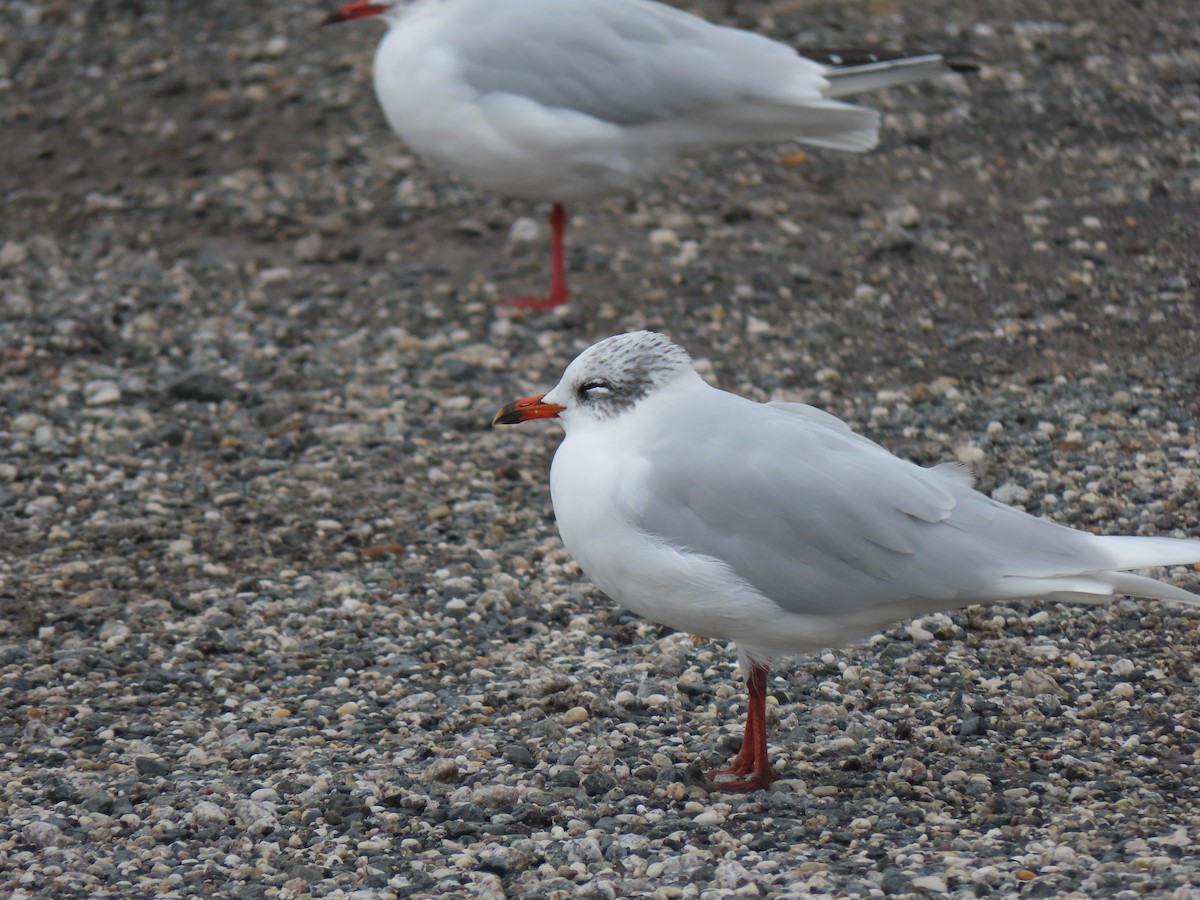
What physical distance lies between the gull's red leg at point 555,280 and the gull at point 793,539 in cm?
353

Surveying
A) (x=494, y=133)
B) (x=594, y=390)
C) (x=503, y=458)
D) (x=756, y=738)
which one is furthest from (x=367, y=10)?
(x=756, y=738)

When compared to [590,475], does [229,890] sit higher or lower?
lower

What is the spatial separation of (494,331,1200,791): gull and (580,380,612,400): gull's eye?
0.46 ft

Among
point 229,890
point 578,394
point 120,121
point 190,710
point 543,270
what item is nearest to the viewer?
point 229,890

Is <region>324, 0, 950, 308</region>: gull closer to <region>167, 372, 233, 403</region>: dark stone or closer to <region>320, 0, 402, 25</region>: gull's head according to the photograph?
<region>320, 0, 402, 25</region>: gull's head

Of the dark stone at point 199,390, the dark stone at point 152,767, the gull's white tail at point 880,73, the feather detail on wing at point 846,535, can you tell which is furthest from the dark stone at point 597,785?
the gull's white tail at point 880,73

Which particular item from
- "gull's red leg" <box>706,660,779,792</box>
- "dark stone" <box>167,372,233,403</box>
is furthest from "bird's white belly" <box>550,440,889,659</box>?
"dark stone" <box>167,372,233,403</box>

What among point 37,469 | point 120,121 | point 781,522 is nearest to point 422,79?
point 37,469

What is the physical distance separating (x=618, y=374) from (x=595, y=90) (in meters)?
3.29

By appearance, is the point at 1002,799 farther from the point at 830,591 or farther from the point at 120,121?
the point at 120,121

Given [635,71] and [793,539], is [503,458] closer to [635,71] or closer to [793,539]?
[635,71]

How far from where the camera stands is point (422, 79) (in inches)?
278

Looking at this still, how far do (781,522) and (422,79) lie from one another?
13.0 ft

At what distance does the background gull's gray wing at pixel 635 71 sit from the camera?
22.7ft
